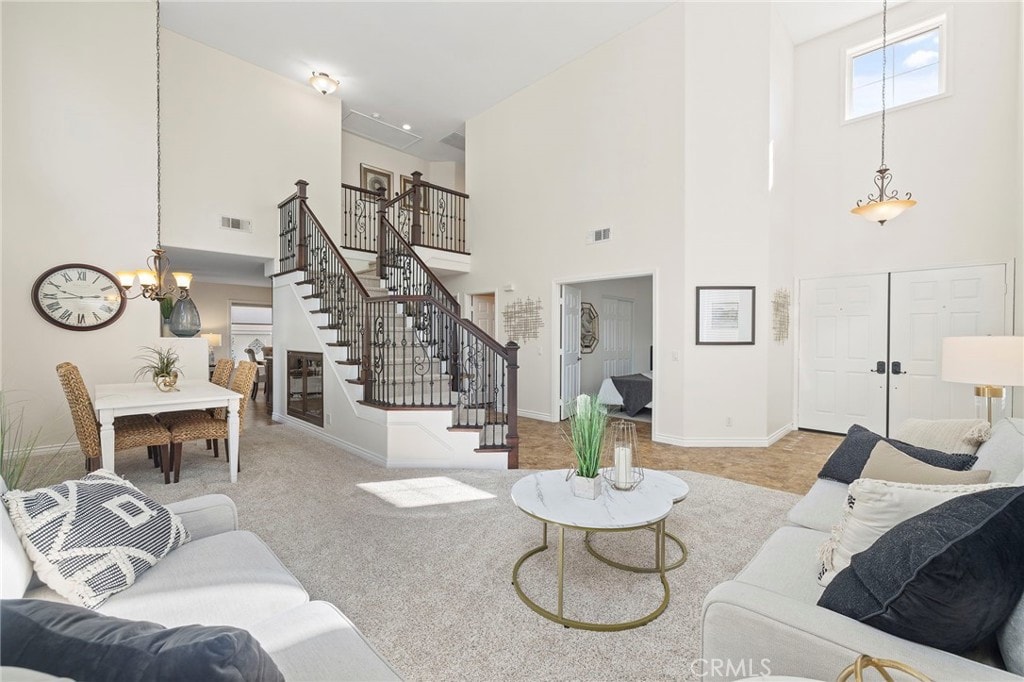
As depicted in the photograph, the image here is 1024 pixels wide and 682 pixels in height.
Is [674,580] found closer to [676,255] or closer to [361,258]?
[676,255]

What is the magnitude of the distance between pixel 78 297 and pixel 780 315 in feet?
26.0

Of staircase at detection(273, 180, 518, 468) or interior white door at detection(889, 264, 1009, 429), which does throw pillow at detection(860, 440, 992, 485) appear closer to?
staircase at detection(273, 180, 518, 468)

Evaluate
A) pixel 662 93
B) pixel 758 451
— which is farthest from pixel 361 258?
pixel 758 451

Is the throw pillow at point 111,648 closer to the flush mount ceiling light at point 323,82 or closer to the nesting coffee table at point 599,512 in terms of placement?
the nesting coffee table at point 599,512

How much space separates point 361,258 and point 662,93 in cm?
508

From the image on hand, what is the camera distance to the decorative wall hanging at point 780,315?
5316 millimetres

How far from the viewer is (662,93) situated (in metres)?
5.32

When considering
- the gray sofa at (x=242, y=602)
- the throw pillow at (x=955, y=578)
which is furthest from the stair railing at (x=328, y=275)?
the throw pillow at (x=955, y=578)

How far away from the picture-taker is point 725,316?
201 inches

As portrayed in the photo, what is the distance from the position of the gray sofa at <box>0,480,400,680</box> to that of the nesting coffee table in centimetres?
95

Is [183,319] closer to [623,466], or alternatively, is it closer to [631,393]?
[623,466]

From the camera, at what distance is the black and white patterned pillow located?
135 centimetres

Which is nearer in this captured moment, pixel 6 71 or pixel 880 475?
pixel 880 475

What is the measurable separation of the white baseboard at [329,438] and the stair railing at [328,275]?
2.60 feet
